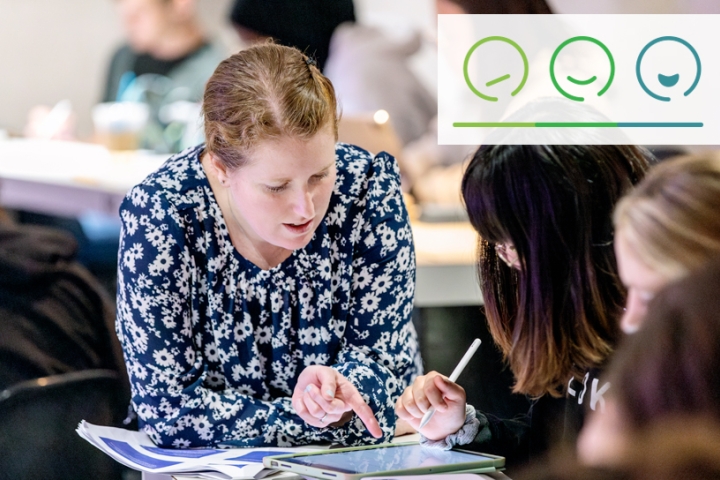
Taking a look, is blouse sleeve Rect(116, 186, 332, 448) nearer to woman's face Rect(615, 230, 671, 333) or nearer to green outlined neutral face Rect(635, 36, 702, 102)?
woman's face Rect(615, 230, 671, 333)

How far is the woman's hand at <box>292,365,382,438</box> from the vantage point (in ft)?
4.37

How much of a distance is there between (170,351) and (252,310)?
17 cm

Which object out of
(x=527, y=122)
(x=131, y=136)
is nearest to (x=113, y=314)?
(x=131, y=136)

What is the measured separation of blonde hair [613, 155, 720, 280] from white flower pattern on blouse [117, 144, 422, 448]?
1.51ft

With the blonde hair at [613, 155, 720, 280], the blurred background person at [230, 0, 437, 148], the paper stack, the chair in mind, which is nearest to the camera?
the blonde hair at [613, 155, 720, 280]

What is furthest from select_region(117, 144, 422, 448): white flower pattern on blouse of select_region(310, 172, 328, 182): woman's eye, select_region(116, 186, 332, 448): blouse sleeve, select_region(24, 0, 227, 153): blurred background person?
select_region(24, 0, 227, 153): blurred background person

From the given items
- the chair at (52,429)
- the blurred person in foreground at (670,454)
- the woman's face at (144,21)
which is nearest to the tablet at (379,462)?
the blurred person in foreground at (670,454)

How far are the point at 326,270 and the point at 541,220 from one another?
39 centimetres

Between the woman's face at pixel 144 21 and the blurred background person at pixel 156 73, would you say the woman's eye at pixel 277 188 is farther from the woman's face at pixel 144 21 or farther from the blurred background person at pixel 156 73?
the woman's face at pixel 144 21

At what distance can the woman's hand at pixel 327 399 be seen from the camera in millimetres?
1332

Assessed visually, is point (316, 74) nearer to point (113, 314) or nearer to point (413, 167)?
point (413, 167)

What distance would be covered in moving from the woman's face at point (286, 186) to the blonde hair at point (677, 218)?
1.56ft

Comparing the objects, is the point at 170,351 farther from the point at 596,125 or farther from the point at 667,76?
the point at 667,76

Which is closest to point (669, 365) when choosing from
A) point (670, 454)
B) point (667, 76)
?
point (670, 454)
